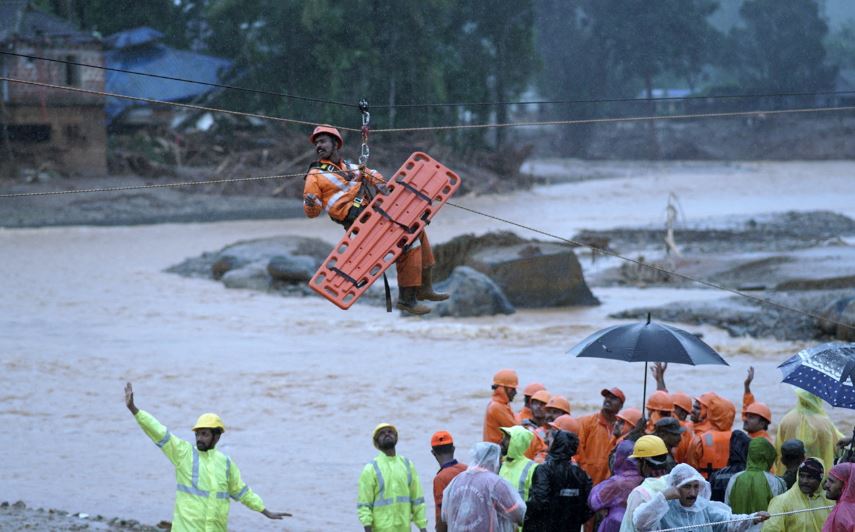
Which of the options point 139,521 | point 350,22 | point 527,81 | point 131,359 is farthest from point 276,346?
point 527,81

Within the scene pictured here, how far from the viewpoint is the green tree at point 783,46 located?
262ft

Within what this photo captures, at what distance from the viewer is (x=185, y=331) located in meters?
25.3

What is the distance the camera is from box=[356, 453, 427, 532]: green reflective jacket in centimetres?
757

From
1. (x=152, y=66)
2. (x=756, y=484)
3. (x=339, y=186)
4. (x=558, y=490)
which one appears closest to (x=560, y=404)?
(x=558, y=490)

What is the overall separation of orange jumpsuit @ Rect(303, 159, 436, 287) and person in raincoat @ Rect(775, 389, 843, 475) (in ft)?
8.84

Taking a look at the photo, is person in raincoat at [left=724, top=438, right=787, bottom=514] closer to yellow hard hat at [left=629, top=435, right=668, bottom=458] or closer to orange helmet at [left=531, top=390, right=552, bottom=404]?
yellow hard hat at [left=629, top=435, right=668, bottom=458]

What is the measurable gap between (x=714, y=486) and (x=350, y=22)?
165ft

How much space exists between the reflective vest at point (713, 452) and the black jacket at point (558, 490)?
1205mm

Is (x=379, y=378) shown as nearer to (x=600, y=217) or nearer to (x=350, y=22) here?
(x=600, y=217)

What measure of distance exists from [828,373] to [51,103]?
46.1 m

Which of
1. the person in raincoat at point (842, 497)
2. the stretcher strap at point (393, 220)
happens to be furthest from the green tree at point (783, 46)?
the person in raincoat at point (842, 497)

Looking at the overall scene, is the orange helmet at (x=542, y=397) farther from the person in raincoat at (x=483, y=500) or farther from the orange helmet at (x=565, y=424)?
the person in raincoat at (x=483, y=500)

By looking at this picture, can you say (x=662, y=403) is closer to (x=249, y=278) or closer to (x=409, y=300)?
(x=409, y=300)

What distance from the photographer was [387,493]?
299 inches
